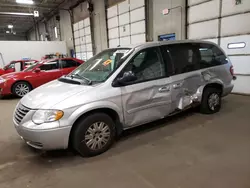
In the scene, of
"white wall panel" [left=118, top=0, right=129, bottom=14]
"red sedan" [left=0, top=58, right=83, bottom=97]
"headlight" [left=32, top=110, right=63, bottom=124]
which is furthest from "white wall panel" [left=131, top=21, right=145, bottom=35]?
"headlight" [left=32, top=110, right=63, bottom=124]

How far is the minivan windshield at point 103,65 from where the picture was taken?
289cm

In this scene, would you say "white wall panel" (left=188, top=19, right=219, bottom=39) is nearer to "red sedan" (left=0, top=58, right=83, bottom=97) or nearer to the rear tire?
the rear tire

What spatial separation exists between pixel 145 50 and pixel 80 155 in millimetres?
1845

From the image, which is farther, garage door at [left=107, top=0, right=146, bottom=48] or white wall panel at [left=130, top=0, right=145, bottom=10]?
garage door at [left=107, top=0, right=146, bottom=48]

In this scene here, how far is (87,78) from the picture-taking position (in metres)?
2.98

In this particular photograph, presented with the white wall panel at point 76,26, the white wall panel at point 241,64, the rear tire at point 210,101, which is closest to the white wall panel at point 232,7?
the white wall panel at point 241,64

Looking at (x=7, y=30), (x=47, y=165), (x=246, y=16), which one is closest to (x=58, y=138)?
(x=47, y=165)

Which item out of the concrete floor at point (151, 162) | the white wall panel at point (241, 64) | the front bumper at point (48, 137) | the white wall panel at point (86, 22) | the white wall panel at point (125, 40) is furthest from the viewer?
the white wall panel at point (86, 22)

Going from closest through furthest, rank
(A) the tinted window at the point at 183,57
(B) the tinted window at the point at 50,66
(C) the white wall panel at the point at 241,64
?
1. (A) the tinted window at the point at 183,57
2. (C) the white wall panel at the point at 241,64
3. (B) the tinted window at the point at 50,66

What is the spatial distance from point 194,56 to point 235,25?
129 inches

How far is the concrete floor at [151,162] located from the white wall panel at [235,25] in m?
3.42

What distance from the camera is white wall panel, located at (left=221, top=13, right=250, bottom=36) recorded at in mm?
5629

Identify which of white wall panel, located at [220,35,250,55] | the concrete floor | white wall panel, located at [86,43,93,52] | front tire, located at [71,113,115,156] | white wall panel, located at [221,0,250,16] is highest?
white wall panel, located at [221,0,250,16]

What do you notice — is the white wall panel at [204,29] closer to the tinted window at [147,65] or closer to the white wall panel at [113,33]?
the tinted window at [147,65]
